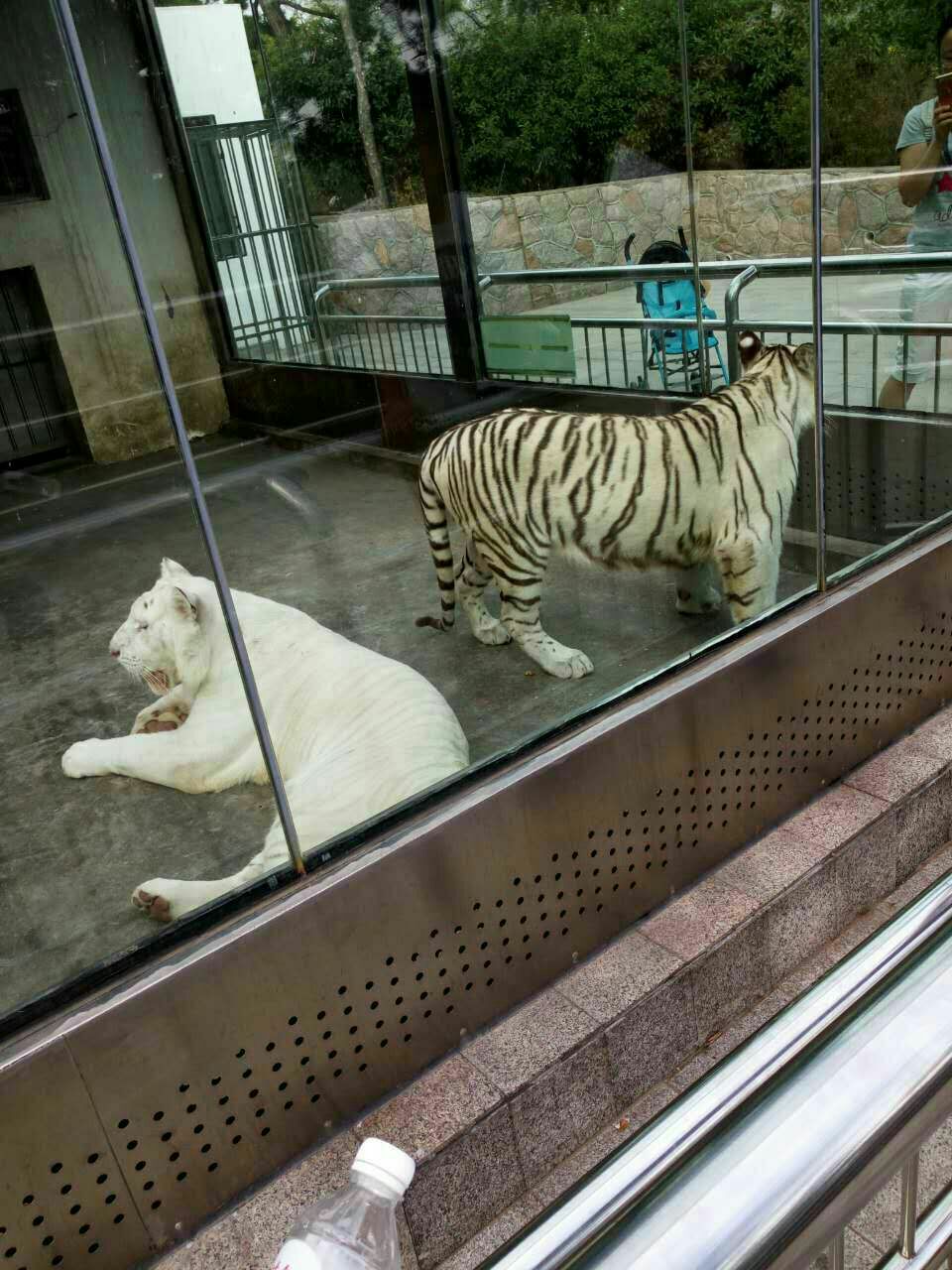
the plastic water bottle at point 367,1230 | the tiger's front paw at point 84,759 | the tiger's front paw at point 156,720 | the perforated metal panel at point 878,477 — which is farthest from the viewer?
the perforated metal panel at point 878,477

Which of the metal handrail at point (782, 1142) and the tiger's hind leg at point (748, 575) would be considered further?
the tiger's hind leg at point (748, 575)

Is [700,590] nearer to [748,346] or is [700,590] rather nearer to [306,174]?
[748,346]

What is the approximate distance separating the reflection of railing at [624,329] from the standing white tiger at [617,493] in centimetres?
10

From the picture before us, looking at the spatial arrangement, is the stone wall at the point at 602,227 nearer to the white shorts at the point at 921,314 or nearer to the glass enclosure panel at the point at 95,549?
the white shorts at the point at 921,314

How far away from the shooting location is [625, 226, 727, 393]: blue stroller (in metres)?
2.46

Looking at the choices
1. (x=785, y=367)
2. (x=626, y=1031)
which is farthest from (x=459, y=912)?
(x=785, y=367)

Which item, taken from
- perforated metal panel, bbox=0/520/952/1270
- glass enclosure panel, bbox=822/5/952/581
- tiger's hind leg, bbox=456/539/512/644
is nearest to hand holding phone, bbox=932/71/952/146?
glass enclosure panel, bbox=822/5/952/581

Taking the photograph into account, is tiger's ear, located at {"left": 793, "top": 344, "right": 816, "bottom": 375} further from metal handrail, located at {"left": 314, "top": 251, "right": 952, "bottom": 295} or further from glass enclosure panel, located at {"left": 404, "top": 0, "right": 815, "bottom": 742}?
metal handrail, located at {"left": 314, "top": 251, "right": 952, "bottom": 295}

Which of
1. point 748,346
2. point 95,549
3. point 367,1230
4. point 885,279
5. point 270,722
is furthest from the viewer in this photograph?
point 885,279

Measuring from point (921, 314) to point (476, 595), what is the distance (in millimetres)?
1752

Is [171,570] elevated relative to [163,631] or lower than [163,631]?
elevated

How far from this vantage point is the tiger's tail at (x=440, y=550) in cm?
228

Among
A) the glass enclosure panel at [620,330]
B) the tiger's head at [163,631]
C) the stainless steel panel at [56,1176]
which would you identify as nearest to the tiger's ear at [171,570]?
the tiger's head at [163,631]

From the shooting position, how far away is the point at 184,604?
1.85 meters
